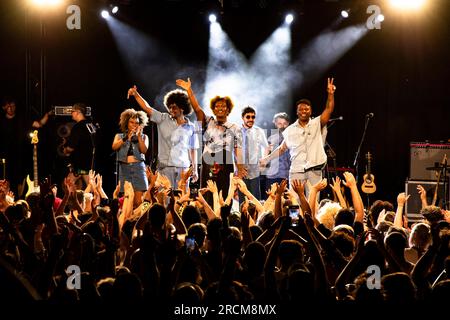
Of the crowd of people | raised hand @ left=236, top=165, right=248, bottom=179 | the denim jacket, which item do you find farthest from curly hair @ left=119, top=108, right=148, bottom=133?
the crowd of people

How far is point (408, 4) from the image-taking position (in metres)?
11.7

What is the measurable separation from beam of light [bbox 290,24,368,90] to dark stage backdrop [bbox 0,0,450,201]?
90 millimetres

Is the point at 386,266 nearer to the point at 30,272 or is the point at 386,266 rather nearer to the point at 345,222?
the point at 345,222

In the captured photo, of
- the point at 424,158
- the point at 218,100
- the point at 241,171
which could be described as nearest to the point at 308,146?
the point at 241,171

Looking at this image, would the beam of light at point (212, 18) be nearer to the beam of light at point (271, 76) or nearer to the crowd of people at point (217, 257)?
the beam of light at point (271, 76)

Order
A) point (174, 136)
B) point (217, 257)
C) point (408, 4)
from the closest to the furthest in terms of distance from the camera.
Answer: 1. point (217, 257)
2. point (174, 136)
3. point (408, 4)

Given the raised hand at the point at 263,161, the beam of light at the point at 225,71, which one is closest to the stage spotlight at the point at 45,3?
the beam of light at the point at 225,71

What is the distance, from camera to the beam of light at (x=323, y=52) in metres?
12.4

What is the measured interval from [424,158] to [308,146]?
10.6 feet

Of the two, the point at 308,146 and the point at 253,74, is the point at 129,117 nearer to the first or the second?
the point at 308,146

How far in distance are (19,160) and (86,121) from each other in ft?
5.63

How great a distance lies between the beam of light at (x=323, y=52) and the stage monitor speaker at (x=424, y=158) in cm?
237

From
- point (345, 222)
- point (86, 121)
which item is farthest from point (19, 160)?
point (345, 222)

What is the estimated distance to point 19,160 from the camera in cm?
1140
